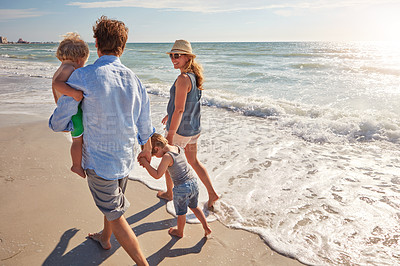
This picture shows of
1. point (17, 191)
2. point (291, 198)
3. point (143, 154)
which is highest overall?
point (143, 154)

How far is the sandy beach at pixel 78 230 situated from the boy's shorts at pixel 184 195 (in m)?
0.39

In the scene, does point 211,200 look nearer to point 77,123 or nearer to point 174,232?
point 174,232

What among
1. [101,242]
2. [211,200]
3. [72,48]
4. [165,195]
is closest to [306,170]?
[211,200]

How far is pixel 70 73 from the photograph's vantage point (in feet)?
6.30

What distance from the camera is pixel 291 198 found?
3773 millimetres

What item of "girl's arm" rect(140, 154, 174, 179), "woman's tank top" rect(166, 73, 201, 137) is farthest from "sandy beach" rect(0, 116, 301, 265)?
"woman's tank top" rect(166, 73, 201, 137)

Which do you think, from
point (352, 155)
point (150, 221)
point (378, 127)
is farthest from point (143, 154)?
point (378, 127)

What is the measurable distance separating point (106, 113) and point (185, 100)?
3.93ft

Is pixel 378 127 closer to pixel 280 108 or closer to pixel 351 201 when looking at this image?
pixel 280 108

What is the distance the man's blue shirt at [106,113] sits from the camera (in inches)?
71.3

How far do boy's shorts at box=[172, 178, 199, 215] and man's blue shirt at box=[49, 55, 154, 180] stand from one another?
760 millimetres

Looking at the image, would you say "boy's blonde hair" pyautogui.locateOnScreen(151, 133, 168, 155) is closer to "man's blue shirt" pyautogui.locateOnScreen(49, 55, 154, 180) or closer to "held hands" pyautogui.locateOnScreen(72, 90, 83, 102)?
"man's blue shirt" pyautogui.locateOnScreen(49, 55, 154, 180)

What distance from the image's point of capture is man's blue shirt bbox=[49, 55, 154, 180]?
5.94ft

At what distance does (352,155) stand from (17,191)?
5.32 meters
